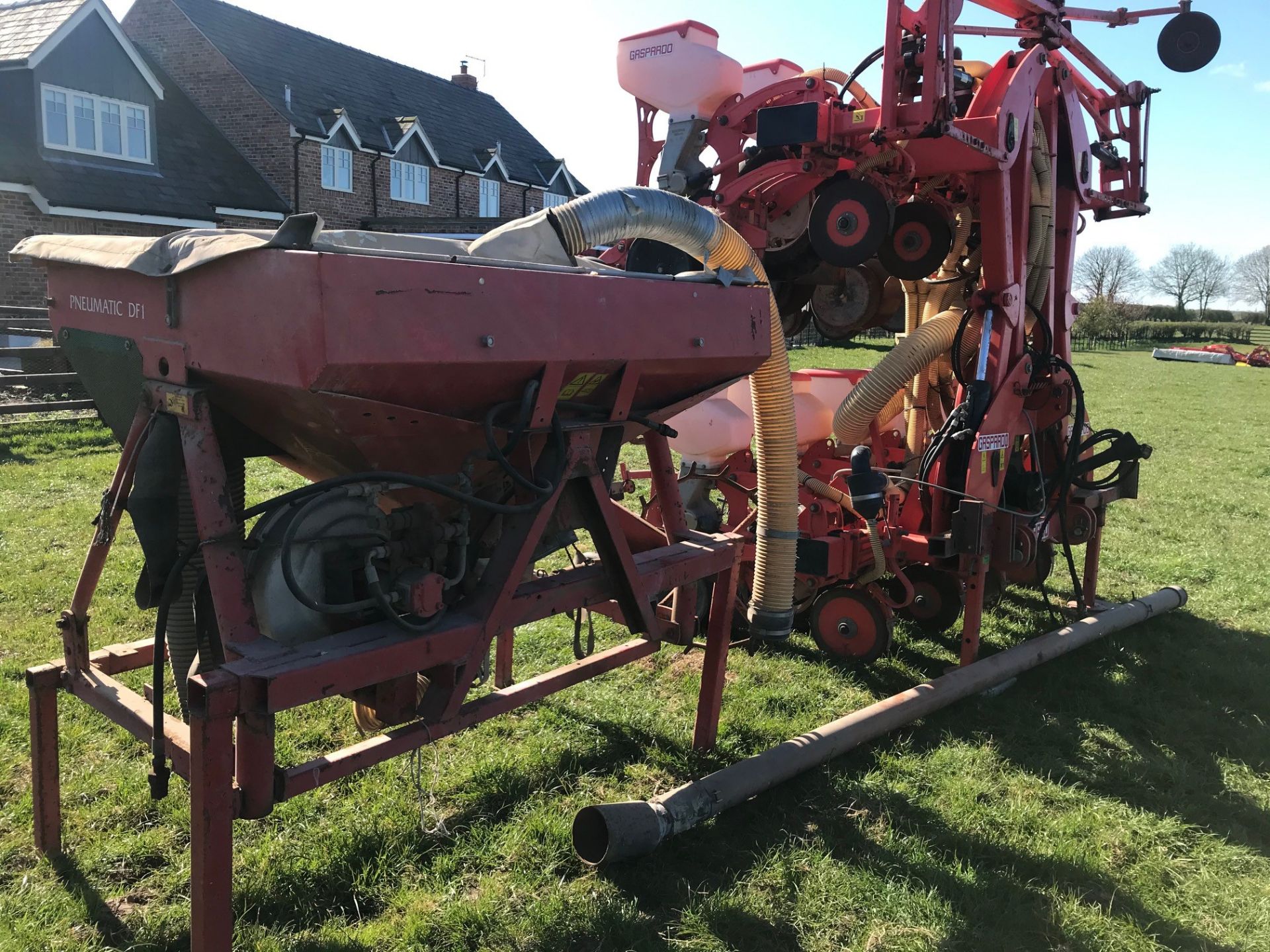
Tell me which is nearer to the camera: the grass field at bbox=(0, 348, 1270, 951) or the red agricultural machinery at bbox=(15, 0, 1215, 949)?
the red agricultural machinery at bbox=(15, 0, 1215, 949)

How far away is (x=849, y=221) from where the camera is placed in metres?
4.72

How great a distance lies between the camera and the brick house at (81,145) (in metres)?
15.0

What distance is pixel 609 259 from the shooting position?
16.0 ft

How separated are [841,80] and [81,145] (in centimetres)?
1588

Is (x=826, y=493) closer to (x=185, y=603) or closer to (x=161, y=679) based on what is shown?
(x=185, y=603)

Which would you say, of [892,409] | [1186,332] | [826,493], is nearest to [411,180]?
[892,409]

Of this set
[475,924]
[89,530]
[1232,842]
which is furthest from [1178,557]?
[89,530]

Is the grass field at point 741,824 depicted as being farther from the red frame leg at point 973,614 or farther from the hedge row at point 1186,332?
the hedge row at point 1186,332

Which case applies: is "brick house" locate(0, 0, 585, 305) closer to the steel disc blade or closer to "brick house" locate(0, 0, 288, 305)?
"brick house" locate(0, 0, 288, 305)

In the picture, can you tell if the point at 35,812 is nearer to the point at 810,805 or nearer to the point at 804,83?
the point at 810,805

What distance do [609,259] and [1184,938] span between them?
3742mm

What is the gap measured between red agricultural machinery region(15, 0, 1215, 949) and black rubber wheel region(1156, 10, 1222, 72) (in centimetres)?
3

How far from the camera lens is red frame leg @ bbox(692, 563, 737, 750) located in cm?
369

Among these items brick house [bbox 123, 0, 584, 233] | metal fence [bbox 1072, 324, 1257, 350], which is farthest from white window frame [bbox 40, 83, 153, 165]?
metal fence [bbox 1072, 324, 1257, 350]
